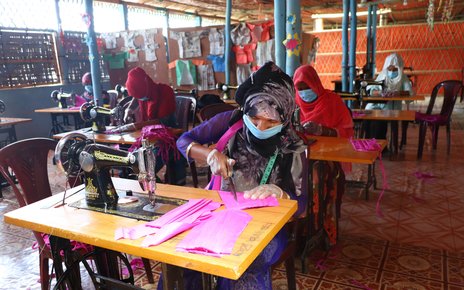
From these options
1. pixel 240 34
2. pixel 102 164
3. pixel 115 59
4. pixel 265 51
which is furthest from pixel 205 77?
pixel 102 164

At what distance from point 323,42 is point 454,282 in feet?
38.7

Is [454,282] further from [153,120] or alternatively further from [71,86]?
[71,86]

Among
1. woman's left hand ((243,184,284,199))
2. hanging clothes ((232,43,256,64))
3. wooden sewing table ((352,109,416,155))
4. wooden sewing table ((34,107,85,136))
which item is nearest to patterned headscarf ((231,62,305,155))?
woman's left hand ((243,184,284,199))

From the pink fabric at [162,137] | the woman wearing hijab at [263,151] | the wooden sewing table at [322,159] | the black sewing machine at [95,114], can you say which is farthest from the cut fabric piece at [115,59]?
the woman wearing hijab at [263,151]

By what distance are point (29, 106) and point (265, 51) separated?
15.3 feet

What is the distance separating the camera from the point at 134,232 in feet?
3.94

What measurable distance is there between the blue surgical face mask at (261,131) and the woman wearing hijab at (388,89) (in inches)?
162

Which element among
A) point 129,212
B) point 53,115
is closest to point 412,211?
point 129,212

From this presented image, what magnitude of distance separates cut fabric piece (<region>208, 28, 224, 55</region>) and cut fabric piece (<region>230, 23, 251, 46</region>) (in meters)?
0.38

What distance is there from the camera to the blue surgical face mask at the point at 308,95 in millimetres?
2953

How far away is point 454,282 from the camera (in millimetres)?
2182

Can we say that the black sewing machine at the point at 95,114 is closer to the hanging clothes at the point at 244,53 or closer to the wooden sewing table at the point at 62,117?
the wooden sewing table at the point at 62,117

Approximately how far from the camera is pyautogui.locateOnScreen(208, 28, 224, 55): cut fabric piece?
23.8 feet

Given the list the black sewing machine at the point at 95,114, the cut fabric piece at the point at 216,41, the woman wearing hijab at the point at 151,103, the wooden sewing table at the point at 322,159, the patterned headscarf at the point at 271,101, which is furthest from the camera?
the cut fabric piece at the point at 216,41
